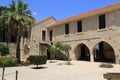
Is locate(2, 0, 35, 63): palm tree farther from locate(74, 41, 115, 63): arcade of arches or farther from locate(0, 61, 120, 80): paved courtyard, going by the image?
locate(74, 41, 115, 63): arcade of arches

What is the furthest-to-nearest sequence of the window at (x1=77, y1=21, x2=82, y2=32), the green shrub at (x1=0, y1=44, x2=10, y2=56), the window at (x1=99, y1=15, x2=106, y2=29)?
1. the window at (x1=77, y1=21, x2=82, y2=32)
2. the green shrub at (x1=0, y1=44, x2=10, y2=56)
3. the window at (x1=99, y1=15, x2=106, y2=29)

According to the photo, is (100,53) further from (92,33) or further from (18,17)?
(18,17)

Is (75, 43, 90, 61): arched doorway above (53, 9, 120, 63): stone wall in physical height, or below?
below

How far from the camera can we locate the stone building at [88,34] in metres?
23.4

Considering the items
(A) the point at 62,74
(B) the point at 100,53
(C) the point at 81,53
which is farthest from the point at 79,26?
(A) the point at 62,74

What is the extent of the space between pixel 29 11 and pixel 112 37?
11.3 m

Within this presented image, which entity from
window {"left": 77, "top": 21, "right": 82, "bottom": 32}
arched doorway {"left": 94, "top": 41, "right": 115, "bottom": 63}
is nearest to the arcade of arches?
arched doorway {"left": 94, "top": 41, "right": 115, "bottom": 63}

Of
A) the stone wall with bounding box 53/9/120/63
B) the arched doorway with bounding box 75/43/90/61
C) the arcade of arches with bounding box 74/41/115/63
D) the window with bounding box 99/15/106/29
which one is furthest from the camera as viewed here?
the arched doorway with bounding box 75/43/90/61

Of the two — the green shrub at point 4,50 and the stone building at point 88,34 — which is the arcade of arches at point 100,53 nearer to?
the stone building at point 88,34

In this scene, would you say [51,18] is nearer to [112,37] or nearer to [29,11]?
[29,11]

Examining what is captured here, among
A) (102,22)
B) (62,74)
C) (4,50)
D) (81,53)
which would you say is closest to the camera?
(62,74)

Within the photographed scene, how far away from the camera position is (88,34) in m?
Answer: 26.7

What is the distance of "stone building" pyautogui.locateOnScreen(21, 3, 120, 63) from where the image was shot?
2338 cm

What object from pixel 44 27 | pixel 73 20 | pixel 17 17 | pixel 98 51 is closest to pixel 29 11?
pixel 17 17
